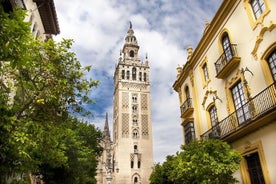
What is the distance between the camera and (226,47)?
43.8ft

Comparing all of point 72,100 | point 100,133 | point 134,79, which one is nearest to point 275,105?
point 72,100

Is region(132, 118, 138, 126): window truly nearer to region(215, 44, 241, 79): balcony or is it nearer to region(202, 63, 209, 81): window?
region(202, 63, 209, 81): window

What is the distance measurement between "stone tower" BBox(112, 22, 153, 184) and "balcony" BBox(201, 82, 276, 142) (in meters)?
42.5

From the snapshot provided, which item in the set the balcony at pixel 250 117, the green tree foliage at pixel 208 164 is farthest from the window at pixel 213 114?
the green tree foliage at pixel 208 164

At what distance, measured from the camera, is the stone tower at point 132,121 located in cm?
5334

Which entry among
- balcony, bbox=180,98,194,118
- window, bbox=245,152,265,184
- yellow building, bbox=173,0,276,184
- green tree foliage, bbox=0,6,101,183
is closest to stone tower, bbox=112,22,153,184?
balcony, bbox=180,98,194,118

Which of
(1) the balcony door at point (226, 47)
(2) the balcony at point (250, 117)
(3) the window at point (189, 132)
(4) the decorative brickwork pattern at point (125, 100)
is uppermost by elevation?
(4) the decorative brickwork pattern at point (125, 100)

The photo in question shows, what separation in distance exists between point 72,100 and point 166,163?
9730mm

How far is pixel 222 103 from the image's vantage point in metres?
13.5

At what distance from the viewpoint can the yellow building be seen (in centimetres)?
983

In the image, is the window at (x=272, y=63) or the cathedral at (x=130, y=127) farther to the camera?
the cathedral at (x=130, y=127)

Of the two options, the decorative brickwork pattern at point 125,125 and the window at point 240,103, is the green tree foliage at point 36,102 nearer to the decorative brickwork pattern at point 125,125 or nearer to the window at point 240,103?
the window at point 240,103

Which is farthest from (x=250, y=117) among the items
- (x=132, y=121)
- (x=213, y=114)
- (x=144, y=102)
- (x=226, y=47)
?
(x=144, y=102)

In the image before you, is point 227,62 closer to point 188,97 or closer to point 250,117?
point 250,117
